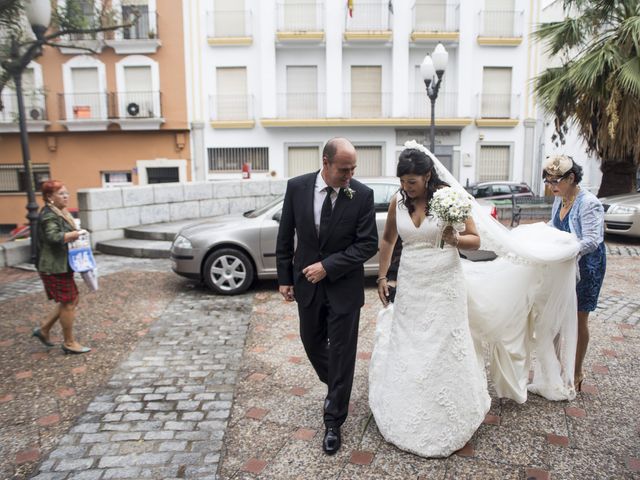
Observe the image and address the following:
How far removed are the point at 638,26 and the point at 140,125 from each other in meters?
18.5

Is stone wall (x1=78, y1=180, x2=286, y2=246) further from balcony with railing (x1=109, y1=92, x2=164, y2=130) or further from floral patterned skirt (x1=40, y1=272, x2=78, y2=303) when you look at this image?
balcony with railing (x1=109, y1=92, x2=164, y2=130)

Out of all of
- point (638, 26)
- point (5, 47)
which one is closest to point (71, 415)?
point (5, 47)

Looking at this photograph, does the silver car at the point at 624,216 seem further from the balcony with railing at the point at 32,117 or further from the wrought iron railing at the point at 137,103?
the balcony with railing at the point at 32,117

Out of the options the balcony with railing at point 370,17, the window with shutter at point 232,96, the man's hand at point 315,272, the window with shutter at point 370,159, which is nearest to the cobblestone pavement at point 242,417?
the man's hand at point 315,272

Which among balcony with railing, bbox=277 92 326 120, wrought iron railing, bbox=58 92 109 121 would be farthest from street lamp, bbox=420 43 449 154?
wrought iron railing, bbox=58 92 109 121

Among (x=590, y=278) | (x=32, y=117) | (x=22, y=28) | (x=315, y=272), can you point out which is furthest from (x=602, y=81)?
(x=32, y=117)

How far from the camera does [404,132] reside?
2300cm

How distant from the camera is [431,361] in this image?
3156mm

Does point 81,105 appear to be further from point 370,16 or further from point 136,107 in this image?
point 370,16

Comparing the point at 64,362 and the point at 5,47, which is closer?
the point at 64,362

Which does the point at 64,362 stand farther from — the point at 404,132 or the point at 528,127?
the point at 528,127

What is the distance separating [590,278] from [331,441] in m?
2.31

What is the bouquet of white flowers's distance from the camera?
296 cm

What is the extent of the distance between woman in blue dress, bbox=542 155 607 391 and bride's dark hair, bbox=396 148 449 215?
1.17 meters
